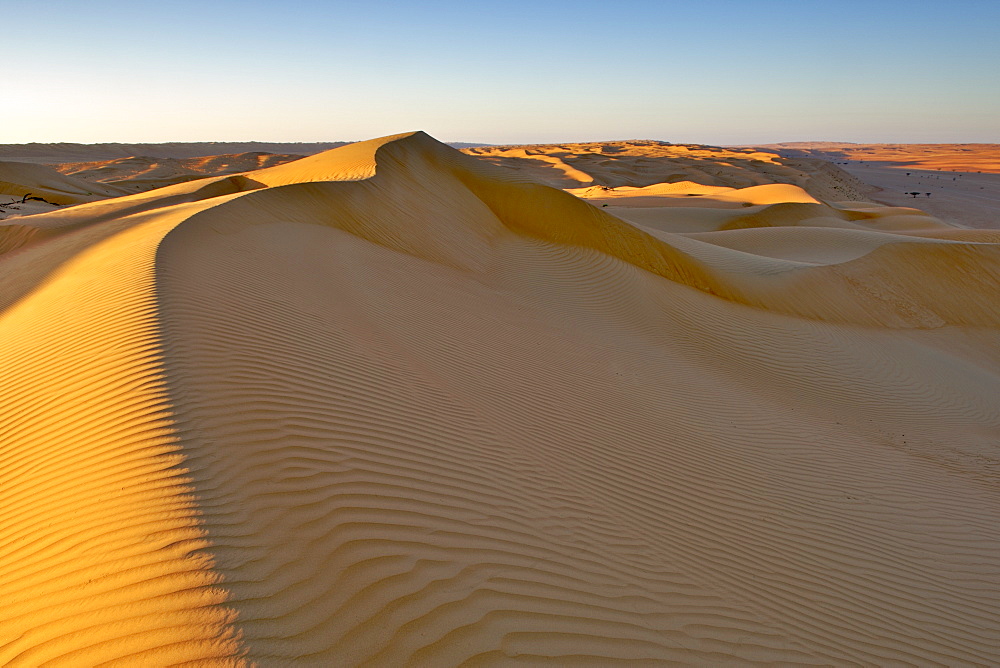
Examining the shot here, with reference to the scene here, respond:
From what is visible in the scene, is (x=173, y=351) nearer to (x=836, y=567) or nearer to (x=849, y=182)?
(x=836, y=567)

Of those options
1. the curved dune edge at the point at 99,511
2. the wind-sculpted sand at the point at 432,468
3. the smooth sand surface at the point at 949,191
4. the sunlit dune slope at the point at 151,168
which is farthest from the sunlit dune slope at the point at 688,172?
the curved dune edge at the point at 99,511

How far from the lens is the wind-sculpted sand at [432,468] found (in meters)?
2.75

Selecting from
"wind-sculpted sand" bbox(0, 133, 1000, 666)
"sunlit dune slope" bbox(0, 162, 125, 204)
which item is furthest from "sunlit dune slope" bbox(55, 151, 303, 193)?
"wind-sculpted sand" bbox(0, 133, 1000, 666)

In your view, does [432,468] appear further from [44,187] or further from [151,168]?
[151,168]

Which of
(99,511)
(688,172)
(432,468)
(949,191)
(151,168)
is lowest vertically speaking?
(432,468)

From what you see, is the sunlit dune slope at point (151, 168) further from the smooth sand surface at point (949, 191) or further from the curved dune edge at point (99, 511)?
the smooth sand surface at point (949, 191)

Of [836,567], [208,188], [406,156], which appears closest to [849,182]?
[406,156]

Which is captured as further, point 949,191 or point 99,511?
point 949,191

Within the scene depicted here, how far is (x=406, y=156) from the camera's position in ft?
51.1

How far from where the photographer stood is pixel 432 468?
405 cm

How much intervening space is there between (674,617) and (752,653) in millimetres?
447

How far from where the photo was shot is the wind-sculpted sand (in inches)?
108

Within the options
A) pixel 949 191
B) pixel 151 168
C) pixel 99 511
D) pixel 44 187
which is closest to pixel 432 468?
pixel 99 511

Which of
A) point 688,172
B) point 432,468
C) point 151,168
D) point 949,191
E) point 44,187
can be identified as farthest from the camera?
point 688,172
